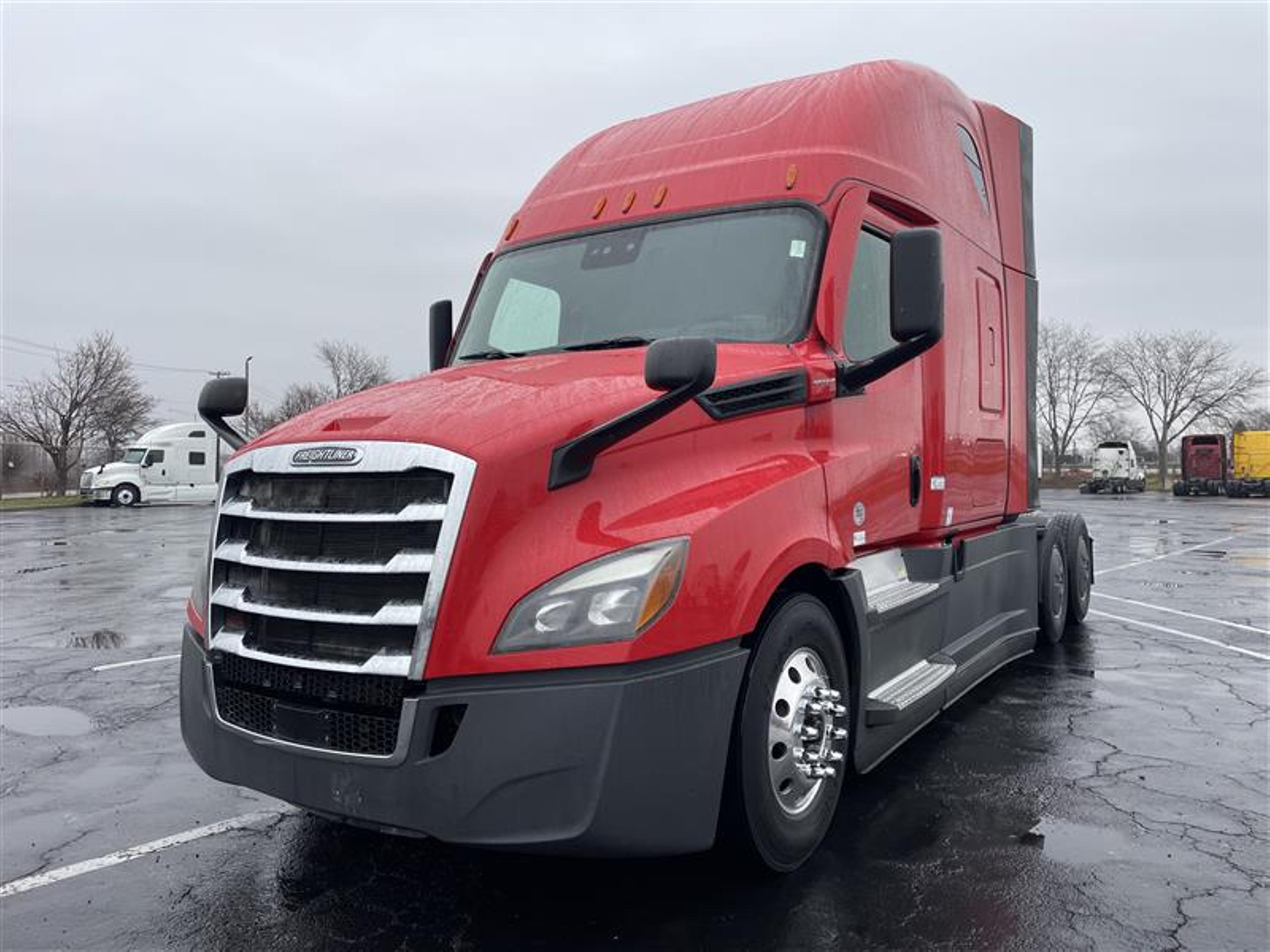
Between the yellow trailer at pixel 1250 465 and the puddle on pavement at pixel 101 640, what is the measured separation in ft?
168

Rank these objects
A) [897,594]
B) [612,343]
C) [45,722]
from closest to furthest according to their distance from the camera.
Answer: [612,343], [897,594], [45,722]

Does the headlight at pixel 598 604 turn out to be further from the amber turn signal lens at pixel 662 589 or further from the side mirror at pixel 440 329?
the side mirror at pixel 440 329

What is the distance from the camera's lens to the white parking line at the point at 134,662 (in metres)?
7.52

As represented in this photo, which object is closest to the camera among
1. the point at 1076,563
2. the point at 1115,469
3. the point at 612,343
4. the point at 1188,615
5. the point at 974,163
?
the point at 612,343

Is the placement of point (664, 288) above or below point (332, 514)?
above

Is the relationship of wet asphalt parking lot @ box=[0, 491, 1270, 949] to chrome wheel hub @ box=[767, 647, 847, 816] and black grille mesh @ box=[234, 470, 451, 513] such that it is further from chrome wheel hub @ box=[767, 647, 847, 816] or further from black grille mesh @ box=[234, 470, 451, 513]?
black grille mesh @ box=[234, 470, 451, 513]

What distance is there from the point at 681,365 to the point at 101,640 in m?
8.00

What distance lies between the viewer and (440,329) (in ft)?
18.8

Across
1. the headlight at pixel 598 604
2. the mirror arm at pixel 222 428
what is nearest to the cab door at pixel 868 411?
the headlight at pixel 598 604

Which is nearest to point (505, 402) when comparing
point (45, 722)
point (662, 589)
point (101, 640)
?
point (662, 589)

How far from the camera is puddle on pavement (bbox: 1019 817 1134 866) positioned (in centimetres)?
375

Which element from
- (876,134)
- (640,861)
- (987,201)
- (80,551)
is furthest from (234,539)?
(80,551)

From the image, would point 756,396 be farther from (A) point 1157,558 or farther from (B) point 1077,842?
(A) point 1157,558

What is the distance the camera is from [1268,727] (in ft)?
18.7
